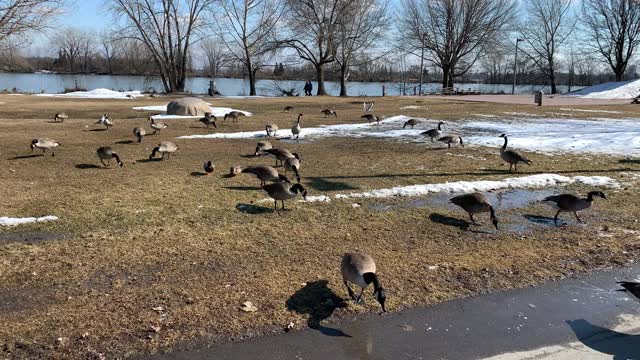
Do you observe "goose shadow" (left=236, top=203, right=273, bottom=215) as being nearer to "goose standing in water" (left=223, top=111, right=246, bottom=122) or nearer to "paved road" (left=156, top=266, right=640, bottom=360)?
"paved road" (left=156, top=266, right=640, bottom=360)

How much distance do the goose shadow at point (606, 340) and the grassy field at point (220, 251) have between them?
0.93 metres

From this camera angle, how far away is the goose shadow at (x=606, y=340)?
13.7ft

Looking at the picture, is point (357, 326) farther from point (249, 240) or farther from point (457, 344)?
point (249, 240)

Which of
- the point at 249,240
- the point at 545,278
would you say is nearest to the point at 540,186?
the point at 545,278

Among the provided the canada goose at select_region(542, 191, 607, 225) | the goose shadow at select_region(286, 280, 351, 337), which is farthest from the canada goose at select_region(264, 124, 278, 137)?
the goose shadow at select_region(286, 280, 351, 337)

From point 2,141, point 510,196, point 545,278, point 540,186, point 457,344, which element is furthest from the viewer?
point 2,141

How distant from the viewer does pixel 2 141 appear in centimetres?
1425

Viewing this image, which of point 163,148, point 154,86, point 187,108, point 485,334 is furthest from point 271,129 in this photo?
point 154,86

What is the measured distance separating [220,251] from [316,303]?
1.69m

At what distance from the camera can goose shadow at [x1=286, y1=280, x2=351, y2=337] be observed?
446 centimetres

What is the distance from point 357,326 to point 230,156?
9.08 meters

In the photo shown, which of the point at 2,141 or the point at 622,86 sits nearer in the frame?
the point at 2,141

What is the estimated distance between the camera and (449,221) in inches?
296

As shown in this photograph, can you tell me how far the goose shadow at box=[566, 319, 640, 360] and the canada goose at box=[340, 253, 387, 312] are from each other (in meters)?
1.75
